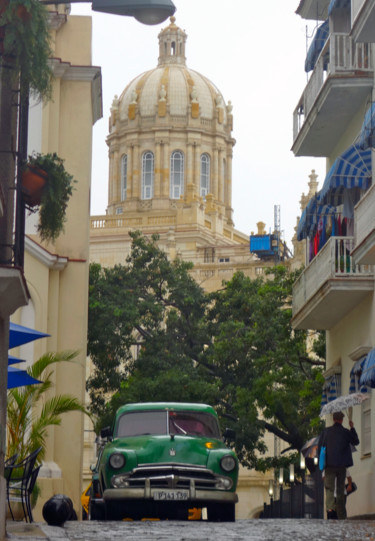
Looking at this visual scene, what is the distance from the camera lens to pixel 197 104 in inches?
3954

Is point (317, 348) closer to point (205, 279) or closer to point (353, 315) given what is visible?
point (353, 315)

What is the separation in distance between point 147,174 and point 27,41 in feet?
288

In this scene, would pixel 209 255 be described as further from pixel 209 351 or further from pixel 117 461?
pixel 117 461

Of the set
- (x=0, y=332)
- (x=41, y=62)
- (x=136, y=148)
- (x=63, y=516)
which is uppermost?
(x=136, y=148)

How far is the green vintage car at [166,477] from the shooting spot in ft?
60.9

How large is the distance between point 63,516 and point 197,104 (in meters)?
86.0

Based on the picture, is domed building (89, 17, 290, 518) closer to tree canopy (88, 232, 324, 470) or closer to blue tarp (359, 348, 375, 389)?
tree canopy (88, 232, 324, 470)

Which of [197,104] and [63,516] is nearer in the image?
[63,516]

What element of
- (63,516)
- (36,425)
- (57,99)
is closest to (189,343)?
(57,99)

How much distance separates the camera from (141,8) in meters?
13.0

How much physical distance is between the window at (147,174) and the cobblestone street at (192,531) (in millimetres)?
83642

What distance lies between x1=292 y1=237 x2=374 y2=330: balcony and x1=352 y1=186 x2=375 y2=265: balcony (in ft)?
6.74

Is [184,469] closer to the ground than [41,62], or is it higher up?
closer to the ground

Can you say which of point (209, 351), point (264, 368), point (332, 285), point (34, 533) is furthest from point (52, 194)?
point (209, 351)
